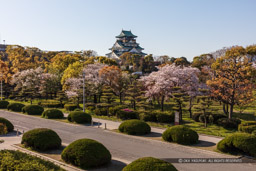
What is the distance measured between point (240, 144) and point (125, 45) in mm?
103279

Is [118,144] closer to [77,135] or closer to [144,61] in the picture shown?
[77,135]

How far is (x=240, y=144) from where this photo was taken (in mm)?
14023

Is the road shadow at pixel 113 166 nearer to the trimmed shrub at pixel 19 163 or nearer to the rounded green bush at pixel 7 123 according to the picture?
the trimmed shrub at pixel 19 163

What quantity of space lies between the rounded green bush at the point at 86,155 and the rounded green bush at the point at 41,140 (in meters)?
2.66

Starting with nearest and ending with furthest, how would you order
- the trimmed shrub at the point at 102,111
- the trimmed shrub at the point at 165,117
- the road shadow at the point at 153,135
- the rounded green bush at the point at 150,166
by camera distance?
the rounded green bush at the point at 150,166
the road shadow at the point at 153,135
the trimmed shrub at the point at 165,117
the trimmed shrub at the point at 102,111

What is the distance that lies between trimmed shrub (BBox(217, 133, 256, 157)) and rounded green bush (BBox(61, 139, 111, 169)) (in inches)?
297

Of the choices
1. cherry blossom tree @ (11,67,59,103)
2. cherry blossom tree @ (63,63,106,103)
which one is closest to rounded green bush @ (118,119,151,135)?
cherry blossom tree @ (63,63,106,103)

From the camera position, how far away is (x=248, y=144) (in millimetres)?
13836

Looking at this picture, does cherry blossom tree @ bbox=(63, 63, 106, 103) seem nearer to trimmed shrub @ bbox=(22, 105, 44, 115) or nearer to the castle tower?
A: trimmed shrub @ bbox=(22, 105, 44, 115)

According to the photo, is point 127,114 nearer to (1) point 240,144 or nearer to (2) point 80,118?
(2) point 80,118

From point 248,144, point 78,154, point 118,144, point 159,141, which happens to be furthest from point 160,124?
point 78,154

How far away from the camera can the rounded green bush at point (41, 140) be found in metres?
14.8

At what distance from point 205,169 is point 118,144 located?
22.5 feet

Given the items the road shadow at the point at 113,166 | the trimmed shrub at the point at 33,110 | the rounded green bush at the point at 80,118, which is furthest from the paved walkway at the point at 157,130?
the trimmed shrub at the point at 33,110
